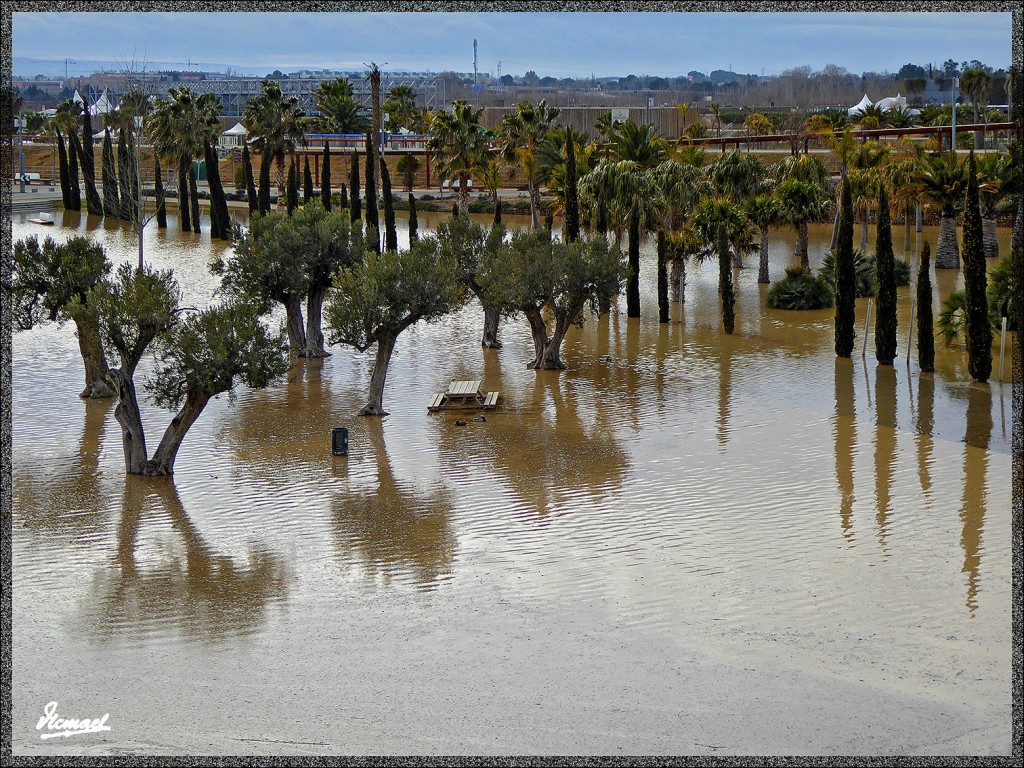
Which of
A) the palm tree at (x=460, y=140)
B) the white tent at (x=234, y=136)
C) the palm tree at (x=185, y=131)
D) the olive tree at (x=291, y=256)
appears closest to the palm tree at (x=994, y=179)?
the palm tree at (x=460, y=140)

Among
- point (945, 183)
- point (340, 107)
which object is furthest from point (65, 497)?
point (340, 107)

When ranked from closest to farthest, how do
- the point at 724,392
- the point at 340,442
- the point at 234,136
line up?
the point at 340,442 < the point at 724,392 < the point at 234,136

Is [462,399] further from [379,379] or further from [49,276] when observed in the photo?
[49,276]

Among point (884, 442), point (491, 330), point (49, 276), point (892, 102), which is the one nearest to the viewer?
point (884, 442)

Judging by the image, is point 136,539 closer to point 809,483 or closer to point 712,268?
point 809,483

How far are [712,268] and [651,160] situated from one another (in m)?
6.36

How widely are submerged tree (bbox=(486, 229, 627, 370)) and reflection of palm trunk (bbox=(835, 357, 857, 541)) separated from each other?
20.0 ft

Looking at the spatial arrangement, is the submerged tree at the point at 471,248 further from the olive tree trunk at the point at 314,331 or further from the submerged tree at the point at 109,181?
the submerged tree at the point at 109,181

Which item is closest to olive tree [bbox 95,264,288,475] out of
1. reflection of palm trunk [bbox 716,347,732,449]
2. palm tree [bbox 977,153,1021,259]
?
reflection of palm trunk [bbox 716,347,732,449]

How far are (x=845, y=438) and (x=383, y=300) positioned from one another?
9646 millimetres

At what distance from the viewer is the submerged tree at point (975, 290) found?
26.9m

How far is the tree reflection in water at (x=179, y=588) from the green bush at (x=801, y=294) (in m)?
26.2

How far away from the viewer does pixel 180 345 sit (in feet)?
65.2

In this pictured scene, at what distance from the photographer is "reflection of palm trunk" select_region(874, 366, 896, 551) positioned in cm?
1914
